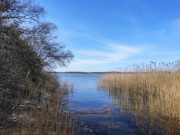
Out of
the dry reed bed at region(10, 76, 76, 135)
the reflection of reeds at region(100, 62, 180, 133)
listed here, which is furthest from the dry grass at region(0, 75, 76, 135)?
the reflection of reeds at region(100, 62, 180, 133)

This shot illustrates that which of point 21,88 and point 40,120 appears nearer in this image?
point 40,120

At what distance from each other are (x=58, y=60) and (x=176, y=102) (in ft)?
38.0

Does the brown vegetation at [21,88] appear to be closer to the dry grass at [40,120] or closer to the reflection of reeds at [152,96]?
the dry grass at [40,120]

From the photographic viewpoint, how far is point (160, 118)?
4621 mm

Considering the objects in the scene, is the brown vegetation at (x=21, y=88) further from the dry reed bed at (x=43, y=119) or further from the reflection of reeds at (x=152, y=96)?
the reflection of reeds at (x=152, y=96)

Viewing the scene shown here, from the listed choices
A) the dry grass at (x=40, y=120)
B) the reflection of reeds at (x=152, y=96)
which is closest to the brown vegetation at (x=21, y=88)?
the dry grass at (x=40, y=120)

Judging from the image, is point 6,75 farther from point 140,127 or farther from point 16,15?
point 16,15

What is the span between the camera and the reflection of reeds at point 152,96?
174 inches

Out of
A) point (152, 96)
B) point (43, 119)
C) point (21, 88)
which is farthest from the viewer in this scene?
point (152, 96)

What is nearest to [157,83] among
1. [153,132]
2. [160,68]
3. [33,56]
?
[160,68]

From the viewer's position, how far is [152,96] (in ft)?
24.3

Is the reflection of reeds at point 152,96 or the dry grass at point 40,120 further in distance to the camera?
the reflection of reeds at point 152,96

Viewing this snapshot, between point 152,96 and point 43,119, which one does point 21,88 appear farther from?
point 152,96

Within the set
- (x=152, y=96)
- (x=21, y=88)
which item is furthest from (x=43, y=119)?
(x=152, y=96)
